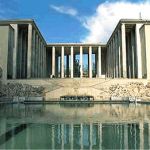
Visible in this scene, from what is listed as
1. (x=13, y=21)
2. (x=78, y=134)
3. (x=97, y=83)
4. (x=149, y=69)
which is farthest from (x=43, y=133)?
(x=13, y=21)

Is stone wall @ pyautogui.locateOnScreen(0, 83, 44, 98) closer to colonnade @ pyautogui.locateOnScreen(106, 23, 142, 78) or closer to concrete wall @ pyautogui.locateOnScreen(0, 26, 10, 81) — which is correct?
concrete wall @ pyautogui.locateOnScreen(0, 26, 10, 81)


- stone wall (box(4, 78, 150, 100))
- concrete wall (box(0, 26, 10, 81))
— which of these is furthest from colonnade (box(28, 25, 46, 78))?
stone wall (box(4, 78, 150, 100))

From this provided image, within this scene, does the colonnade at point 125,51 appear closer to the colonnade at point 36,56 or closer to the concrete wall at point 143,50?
the concrete wall at point 143,50

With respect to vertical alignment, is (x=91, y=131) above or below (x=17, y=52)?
below

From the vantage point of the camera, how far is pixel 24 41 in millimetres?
44188

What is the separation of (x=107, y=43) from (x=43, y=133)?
144ft

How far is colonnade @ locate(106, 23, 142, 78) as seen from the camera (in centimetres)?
3738

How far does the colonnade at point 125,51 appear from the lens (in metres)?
37.4

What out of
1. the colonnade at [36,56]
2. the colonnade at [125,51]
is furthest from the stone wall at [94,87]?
the colonnade at [36,56]

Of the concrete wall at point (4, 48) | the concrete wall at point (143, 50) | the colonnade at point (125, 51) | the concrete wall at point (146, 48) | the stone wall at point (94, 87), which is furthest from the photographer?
the colonnade at point (125, 51)

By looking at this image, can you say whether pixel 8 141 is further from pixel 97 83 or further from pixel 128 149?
pixel 97 83

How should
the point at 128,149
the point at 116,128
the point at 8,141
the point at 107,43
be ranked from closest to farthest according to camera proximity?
1. the point at 128,149
2. the point at 8,141
3. the point at 116,128
4. the point at 107,43

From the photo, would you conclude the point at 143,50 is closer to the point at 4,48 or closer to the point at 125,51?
the point at 125,51

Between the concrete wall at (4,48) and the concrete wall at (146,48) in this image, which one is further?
the concrete wall at (146,48)
